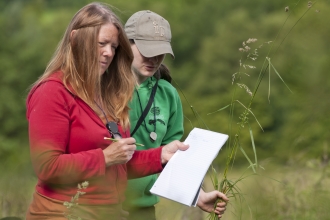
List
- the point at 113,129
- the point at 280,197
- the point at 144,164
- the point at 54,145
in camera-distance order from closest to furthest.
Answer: the point at 54,145 < the point at 113,129 < the point at 144,164 < the point at 280,197

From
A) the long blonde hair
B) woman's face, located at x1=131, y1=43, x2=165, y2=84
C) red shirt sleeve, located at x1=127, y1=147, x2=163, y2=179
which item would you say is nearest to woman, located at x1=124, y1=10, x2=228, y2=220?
woman's face, located at x1=131, y1=43, x2=165, y2=84

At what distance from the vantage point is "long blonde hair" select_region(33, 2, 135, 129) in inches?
117

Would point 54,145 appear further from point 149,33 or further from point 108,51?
point 149,33

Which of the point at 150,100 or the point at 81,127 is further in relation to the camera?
the point at 150,100

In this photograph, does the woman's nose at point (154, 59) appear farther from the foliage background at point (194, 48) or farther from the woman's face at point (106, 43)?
the foliage background at point (194, 48)

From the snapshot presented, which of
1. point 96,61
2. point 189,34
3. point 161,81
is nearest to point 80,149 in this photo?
point 96,61

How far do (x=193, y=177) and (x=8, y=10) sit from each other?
51.4 metres

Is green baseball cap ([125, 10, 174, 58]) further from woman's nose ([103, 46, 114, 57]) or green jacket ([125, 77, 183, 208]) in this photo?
woman's nose ([103, 46, 114, 57])

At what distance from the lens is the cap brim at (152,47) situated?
3629mm

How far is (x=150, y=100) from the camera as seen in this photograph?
12.1 ft

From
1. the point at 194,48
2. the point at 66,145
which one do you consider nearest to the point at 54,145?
the point at 66,145

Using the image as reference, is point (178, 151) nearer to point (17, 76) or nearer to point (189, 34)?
point (17, 76)

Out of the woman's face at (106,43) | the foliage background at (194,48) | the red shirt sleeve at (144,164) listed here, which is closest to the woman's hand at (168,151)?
the red shirt sleeve at (144,164)

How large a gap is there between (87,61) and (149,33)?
80cm
